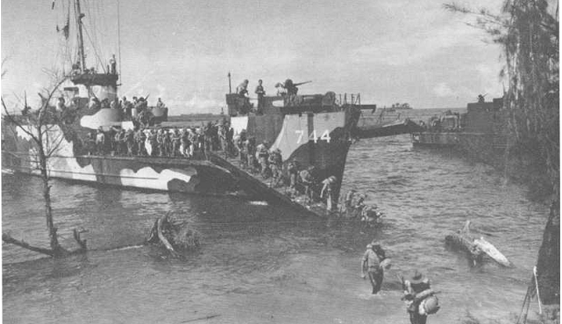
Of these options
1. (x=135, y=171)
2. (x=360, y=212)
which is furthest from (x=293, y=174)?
(x=135, y=171)

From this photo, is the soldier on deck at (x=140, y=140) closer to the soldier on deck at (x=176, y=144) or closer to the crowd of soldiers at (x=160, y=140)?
the crowd of soldiers at (x=160, y=140)

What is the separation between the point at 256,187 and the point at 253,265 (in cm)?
696

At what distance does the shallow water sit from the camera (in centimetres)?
958

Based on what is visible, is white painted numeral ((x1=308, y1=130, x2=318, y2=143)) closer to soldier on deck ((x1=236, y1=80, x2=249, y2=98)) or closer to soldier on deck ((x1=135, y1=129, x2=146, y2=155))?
soldier on deck ((x1=236, y1=80, x2=249, y2=98))

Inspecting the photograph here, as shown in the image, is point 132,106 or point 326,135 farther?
point 132,106

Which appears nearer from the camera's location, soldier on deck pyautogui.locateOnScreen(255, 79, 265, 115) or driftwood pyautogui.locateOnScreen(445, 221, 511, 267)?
driftwood pyautogui.locateOnScreen(445, 221, 511, 267)

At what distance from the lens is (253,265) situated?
12477mm

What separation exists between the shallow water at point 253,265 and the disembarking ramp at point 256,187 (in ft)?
1.22

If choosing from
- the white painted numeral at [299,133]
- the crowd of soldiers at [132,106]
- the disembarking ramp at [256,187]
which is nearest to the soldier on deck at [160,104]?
the crowd of soldiers at [132,106]

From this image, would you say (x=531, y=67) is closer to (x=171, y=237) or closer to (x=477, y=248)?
(x=477, y=248)

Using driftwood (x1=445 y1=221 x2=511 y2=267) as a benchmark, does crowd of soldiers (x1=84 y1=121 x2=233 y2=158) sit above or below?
above

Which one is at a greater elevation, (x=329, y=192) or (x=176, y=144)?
(x=176, y=144)

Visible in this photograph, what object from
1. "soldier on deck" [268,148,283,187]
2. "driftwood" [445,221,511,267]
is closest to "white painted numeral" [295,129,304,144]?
"soldier on deck" [268,148,283,187]

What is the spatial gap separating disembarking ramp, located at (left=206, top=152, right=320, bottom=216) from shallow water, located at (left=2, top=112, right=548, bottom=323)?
0.37 m
